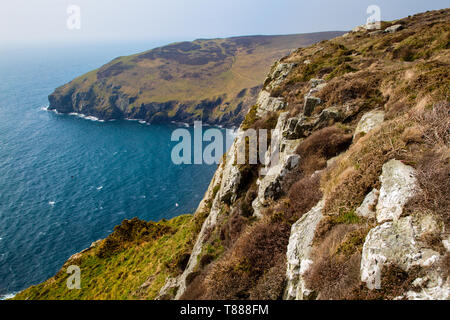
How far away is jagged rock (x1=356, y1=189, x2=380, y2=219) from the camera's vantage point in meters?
8.85

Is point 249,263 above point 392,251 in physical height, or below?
below

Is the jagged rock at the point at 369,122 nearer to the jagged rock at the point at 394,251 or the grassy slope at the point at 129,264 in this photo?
the jagged rock at the point at 394,251

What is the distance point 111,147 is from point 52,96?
4663 inches

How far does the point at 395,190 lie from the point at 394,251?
8.50 ft

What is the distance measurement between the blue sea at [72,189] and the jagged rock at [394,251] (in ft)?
235

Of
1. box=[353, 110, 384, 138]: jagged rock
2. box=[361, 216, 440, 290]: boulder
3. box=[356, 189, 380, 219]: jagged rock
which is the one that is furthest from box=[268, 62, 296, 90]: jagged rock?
box=[361, 216, 440, 290]: boulder

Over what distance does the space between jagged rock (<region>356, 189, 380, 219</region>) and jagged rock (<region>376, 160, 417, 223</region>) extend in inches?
10.0

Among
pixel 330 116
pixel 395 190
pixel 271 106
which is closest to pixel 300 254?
pixel 395 190

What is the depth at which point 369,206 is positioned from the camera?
29.7 feet

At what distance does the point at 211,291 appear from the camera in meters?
11.5

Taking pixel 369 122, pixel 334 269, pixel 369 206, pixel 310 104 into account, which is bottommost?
pixel 334 269

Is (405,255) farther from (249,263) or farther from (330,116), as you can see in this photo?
(330,116)

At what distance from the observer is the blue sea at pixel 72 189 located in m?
61.7

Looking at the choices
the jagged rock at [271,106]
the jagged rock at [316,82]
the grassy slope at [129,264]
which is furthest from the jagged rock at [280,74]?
the grassy slope at [129,264]
